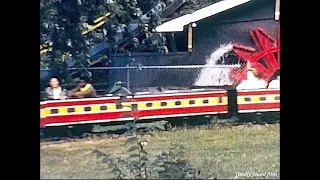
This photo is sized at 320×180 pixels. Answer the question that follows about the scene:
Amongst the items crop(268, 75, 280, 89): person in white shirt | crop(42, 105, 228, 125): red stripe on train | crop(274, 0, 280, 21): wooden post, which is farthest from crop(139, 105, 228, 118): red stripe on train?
crop(274, 0, 280, 21): wooden post

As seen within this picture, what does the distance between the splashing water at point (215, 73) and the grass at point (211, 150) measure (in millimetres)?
111

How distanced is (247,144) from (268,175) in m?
0.09

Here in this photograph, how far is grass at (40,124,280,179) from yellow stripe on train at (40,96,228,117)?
0.06m

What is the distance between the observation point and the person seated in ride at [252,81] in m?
1.13

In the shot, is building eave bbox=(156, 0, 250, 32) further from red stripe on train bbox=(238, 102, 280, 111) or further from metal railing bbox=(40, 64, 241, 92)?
red stripe on train bbox=(238, 102, 280, 111)

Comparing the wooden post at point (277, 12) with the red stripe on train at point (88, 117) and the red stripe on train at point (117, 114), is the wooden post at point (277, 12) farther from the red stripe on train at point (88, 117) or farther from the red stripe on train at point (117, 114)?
the red stripe on train at point (88, 117)

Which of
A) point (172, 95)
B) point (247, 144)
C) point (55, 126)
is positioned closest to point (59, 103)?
point (55, 126)

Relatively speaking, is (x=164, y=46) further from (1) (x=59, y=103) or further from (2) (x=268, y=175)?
(2) (x=268, y=175)

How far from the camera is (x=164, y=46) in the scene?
1.13 metres

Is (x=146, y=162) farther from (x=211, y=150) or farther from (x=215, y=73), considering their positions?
(x=215, y=73)

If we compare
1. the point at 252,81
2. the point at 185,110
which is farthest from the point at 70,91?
the point at 252,81

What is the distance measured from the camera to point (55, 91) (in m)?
1.09
